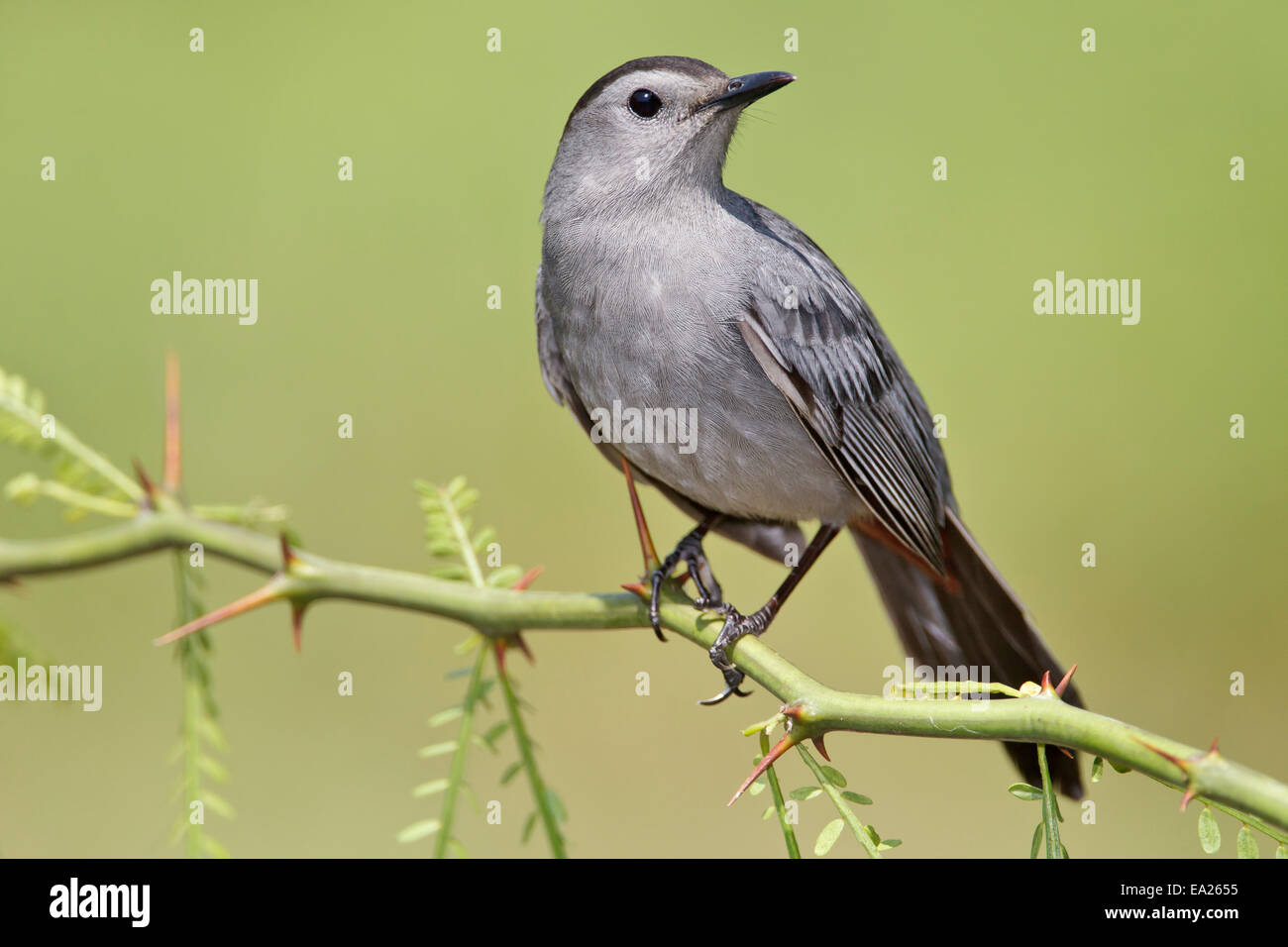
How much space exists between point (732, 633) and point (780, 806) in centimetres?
102

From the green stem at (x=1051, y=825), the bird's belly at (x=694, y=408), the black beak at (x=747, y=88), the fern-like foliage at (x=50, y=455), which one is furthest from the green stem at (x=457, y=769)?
the black beak at (x=747, y=88)

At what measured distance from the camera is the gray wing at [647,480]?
3656 mm

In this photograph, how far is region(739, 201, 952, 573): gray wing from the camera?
11.3 feet

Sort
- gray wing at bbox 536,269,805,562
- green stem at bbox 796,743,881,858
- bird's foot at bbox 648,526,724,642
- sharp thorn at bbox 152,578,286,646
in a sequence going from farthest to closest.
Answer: gray wing at bbox 536,269,805,562 → bird's foot at bbox 648,526,724,642 → sharp thorn at bbox 152,578,286,646 → green stem at bbox 796,743,881,858

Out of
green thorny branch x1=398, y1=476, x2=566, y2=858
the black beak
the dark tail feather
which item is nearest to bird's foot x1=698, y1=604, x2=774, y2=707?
green thorny branch x1=398, y1=476, x2=566, y2=858

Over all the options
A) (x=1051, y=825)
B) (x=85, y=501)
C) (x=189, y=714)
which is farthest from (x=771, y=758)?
(x=85, y=501)

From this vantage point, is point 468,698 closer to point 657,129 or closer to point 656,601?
point 656,601

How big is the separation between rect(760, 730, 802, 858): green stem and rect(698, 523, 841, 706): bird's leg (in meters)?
0.31

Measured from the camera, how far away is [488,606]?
2.12 m

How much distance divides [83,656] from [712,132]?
4507mm

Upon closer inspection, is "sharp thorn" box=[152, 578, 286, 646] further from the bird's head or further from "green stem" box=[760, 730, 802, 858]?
the bird's head

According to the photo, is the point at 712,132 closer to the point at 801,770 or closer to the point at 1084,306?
the point at 801,770

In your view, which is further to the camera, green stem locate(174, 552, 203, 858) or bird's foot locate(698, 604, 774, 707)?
bird's foot locate(698, 604, 774, 707)
